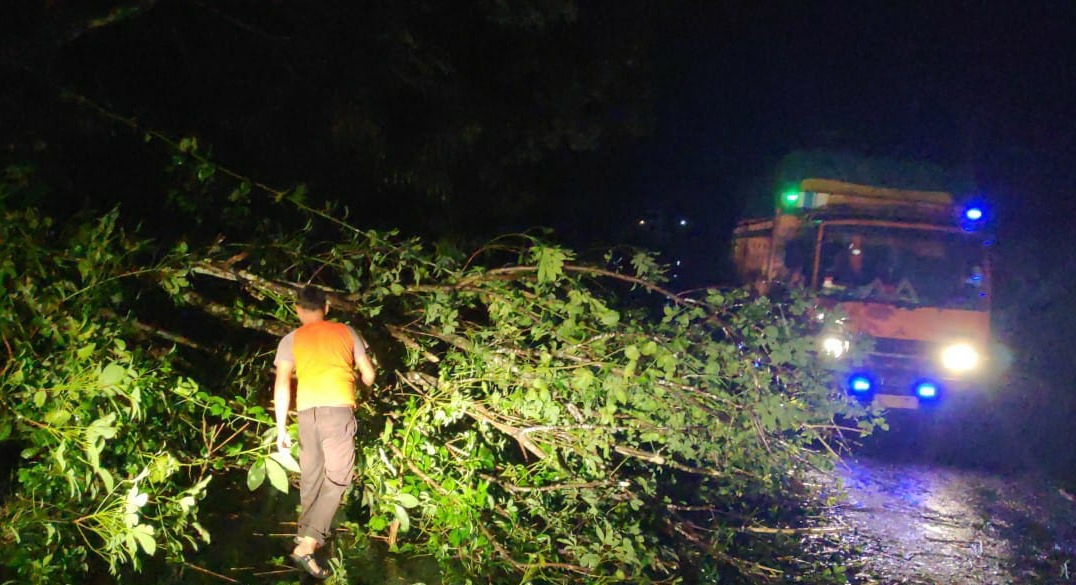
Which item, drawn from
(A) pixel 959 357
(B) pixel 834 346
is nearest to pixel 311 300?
(B) pixel 834 346

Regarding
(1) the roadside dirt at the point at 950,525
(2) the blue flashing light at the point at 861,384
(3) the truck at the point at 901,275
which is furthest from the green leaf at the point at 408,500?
(2) the blue flashing light at the point at 861,384

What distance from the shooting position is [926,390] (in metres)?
7.84

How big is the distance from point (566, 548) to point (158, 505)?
194cm

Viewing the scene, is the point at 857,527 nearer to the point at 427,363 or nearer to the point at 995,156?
the point at 427,363

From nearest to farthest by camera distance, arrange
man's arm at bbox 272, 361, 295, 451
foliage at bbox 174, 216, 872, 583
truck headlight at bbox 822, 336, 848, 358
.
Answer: man's arm at bbox 272, 361, 295, 451 → foliage at bbox 174, 216, 872, 583 → truck headlight at bbox 822, 336, 848, 358

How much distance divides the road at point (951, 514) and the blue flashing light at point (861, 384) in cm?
62

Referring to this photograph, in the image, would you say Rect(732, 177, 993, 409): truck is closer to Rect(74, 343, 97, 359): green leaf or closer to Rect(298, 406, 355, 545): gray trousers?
Rect(298, 406, 355, 545): gray trousers

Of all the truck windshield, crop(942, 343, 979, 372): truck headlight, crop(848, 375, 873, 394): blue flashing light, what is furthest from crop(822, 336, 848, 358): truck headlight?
crop(942, 343, 979, 372): truck headlight

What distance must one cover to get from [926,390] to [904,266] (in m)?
1.23

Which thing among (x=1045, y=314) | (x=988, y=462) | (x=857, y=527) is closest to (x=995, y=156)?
(x=1045, y=314)

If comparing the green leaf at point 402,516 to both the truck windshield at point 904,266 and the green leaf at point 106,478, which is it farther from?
the truck windshield at point 904,266

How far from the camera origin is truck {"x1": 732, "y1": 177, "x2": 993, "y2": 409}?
784 cm

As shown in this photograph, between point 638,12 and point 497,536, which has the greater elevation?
point 638,12

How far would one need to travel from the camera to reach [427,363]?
484 cm
